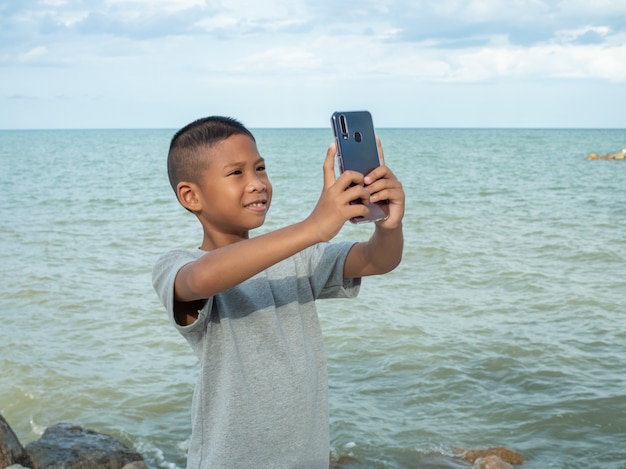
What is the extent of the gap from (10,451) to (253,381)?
3309mm

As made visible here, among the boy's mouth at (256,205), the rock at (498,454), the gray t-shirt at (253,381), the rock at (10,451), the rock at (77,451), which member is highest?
the boy's mouth at (256,205)

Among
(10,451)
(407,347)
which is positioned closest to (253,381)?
(10,451)

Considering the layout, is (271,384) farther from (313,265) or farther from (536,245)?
(536,245)

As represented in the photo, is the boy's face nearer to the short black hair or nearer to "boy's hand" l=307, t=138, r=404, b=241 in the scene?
the short black hair

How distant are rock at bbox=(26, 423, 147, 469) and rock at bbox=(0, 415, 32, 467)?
0.07 metres

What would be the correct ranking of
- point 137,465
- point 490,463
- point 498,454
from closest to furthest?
point 490,463
point 137,465
point 498,454

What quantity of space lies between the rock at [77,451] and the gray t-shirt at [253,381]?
10.4ft

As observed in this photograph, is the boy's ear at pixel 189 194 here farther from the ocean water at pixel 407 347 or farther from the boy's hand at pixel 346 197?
the ocean water at pixel 407 347

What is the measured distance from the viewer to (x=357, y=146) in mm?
1823

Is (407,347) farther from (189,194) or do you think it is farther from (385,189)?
(385,189)

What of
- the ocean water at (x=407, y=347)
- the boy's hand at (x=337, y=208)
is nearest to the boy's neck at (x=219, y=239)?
the boy's hand at (x=337, y=208)

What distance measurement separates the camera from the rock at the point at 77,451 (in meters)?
4.88

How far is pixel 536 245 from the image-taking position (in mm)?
12297

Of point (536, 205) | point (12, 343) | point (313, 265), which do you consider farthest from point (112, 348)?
point (536, 205)
